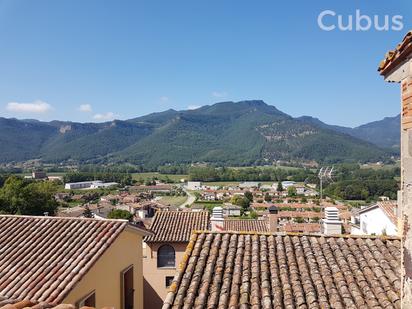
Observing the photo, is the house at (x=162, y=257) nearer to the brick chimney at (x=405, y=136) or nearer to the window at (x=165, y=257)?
the window at (x=165, y=257)

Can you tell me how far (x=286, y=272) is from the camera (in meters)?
5.39

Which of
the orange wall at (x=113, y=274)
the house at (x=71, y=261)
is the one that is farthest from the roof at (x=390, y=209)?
the house at (x=71, y=261)

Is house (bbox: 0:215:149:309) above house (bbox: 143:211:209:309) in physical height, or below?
above

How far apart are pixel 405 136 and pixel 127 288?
7.92 meters

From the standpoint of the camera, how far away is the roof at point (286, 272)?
4762mm

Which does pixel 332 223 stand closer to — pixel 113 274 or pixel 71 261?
pixel 113 274

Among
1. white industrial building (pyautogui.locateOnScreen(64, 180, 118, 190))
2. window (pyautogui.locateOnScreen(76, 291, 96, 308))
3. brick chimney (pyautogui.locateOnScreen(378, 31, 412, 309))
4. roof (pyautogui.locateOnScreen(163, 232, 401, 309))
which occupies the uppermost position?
brick chimney (pyautogui.locateOnScreen(378, 31, 412, 309))

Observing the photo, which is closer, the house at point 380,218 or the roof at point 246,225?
the house at point 380,218

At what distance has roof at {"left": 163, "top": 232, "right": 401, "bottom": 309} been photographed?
4.76 m

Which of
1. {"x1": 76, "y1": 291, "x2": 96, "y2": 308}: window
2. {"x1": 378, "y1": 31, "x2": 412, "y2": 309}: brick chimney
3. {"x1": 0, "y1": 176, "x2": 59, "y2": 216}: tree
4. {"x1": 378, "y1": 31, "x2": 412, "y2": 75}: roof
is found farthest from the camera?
{"x1": 0, "y1": 176, "x2": 59, "y2": 216}: tree

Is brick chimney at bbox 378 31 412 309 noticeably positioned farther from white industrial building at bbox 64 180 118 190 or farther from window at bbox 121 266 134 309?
white industrial building at bbox 64 180 118 190

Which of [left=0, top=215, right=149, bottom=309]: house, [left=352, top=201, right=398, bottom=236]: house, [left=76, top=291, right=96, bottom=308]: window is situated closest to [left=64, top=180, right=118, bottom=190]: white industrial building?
[left=352, top=201, right=398, bottom=236]: house

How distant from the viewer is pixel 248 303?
186 inches

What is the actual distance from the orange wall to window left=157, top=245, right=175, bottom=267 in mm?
4987
